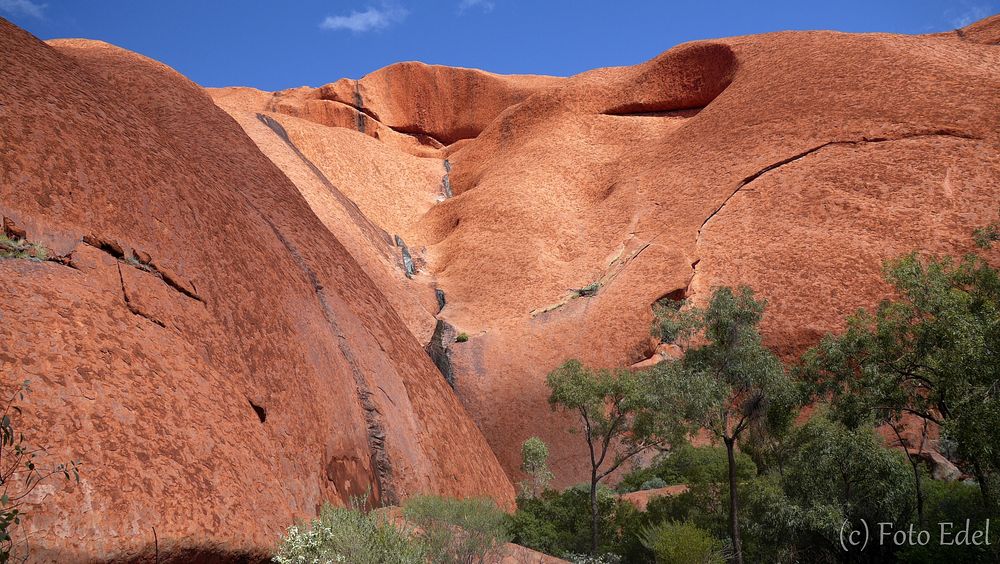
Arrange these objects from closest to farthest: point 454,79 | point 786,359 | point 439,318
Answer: point 786,359 < point 439,318 < point 454,79

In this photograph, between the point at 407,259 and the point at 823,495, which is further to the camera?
the point at 407,259

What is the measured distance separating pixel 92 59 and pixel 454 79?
1668 inches

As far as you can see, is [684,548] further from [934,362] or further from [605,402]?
[605,402]

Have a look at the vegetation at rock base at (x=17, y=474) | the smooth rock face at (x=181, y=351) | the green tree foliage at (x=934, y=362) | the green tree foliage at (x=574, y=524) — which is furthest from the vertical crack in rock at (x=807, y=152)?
the vegetation at rock base at (x=17, y=474)

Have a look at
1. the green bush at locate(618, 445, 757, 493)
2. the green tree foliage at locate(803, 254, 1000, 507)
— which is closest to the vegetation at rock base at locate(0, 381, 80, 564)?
the green tree foliage at locate(803, 254, 1000, 507)

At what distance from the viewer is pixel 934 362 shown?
1288 cm

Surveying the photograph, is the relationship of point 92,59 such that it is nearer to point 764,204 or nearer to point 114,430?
point 114,430

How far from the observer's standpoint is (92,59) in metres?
20.4

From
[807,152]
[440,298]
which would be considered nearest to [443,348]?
[440,298]

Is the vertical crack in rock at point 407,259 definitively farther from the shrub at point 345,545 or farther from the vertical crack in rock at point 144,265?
the shrub at point 345,545

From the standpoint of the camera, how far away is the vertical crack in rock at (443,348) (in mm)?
28386

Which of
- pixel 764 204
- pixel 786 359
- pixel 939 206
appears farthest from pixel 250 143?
pixel 939 206

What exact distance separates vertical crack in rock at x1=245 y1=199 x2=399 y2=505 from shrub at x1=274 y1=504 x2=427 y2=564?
3.68 meters

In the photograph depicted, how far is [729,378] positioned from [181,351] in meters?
11.7
